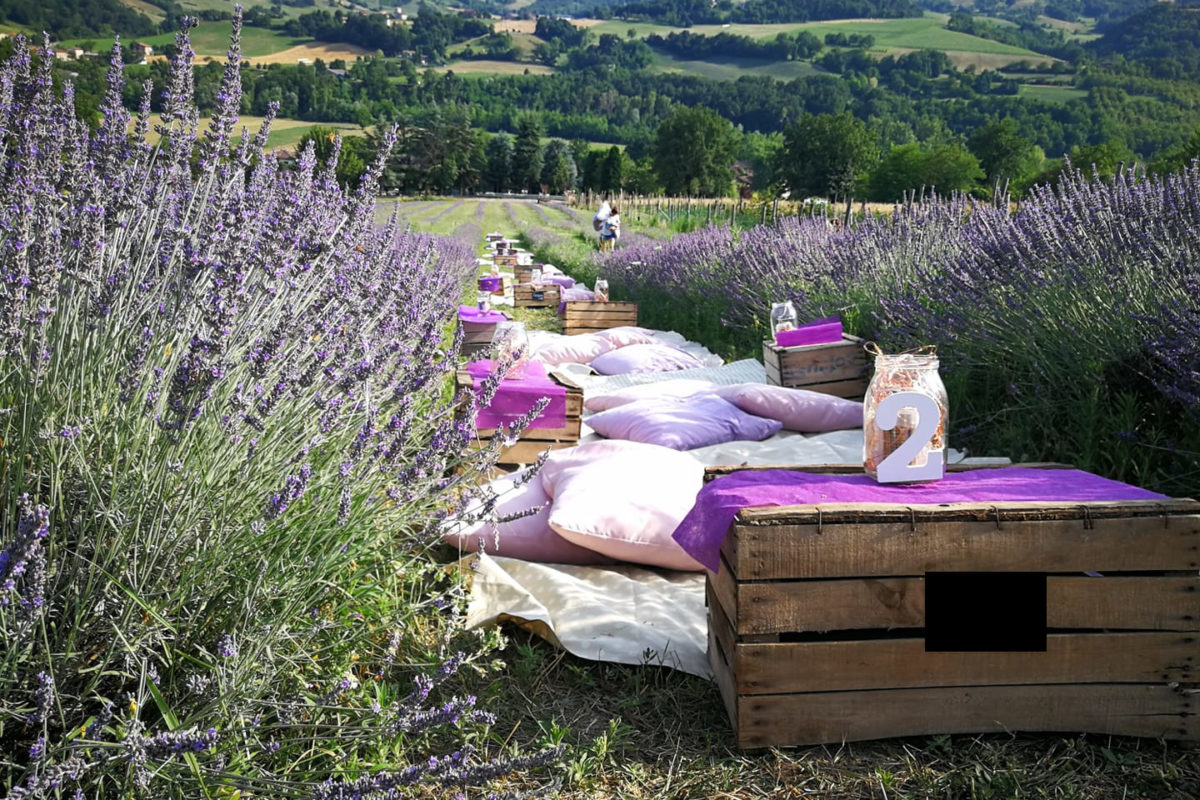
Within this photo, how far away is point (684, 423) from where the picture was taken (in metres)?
3.86

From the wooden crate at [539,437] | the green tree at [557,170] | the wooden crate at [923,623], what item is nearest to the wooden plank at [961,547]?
the wooden crate at [923,623]

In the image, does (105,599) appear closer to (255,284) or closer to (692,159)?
(255,284)

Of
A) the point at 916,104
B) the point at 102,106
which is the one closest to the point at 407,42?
the point at 916,104

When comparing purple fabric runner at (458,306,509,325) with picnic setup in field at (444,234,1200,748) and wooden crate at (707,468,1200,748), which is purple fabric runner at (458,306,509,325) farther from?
wooden crate at (707,468,1200,748)

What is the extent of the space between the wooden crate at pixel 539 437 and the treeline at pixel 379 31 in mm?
152687

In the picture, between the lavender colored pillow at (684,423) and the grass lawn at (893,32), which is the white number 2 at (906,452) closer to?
the lavender colored pillow at (684,423)

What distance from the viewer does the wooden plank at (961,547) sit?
1.71 m

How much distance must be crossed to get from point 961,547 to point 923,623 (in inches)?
6.2

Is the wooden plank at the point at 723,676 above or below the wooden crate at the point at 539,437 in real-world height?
below

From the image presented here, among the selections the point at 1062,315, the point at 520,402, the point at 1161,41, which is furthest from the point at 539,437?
the point at 1161,41

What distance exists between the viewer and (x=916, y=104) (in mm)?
114250

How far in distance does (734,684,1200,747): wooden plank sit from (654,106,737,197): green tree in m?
59.4

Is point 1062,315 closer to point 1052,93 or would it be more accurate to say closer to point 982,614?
point 982,614

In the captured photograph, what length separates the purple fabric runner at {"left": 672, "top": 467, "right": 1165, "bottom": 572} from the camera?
1.82 m
